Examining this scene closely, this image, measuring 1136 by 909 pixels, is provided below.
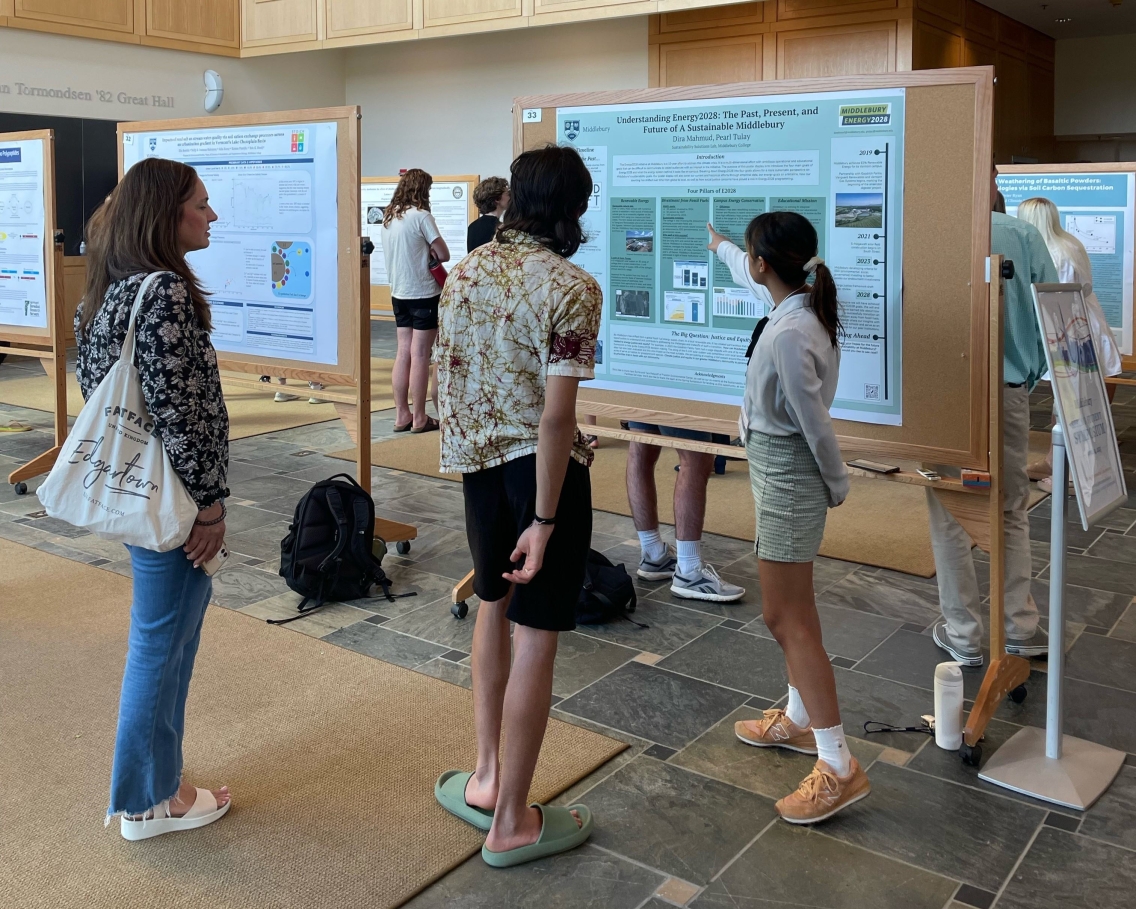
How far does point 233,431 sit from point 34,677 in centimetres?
398

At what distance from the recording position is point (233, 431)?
704cm

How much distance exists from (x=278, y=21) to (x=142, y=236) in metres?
10.0

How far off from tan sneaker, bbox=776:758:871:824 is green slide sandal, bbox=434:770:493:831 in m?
0.65

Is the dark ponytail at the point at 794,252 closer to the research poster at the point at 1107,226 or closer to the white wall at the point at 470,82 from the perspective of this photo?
the research poster at the point at 1107,226

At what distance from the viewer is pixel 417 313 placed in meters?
6.60

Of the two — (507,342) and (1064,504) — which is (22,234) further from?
(1064,504)

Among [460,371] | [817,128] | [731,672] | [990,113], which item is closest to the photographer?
[460,371]

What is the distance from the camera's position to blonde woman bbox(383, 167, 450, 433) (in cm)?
646

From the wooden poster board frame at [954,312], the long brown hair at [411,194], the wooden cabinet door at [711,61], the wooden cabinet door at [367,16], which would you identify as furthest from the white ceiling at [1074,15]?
the wooden poster board frame at [954,312]

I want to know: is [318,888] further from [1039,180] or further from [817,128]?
[1039,180]

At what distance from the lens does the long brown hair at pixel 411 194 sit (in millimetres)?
6500

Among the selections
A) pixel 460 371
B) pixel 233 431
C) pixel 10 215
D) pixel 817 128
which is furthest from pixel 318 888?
pixel 233 431

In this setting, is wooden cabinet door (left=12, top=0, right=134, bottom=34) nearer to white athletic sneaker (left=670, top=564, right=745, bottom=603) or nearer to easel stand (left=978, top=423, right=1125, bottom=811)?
white athletic sneaker (left=670, top=564, right=745, bottom=603)

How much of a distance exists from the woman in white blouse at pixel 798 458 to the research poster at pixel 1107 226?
382 cm
